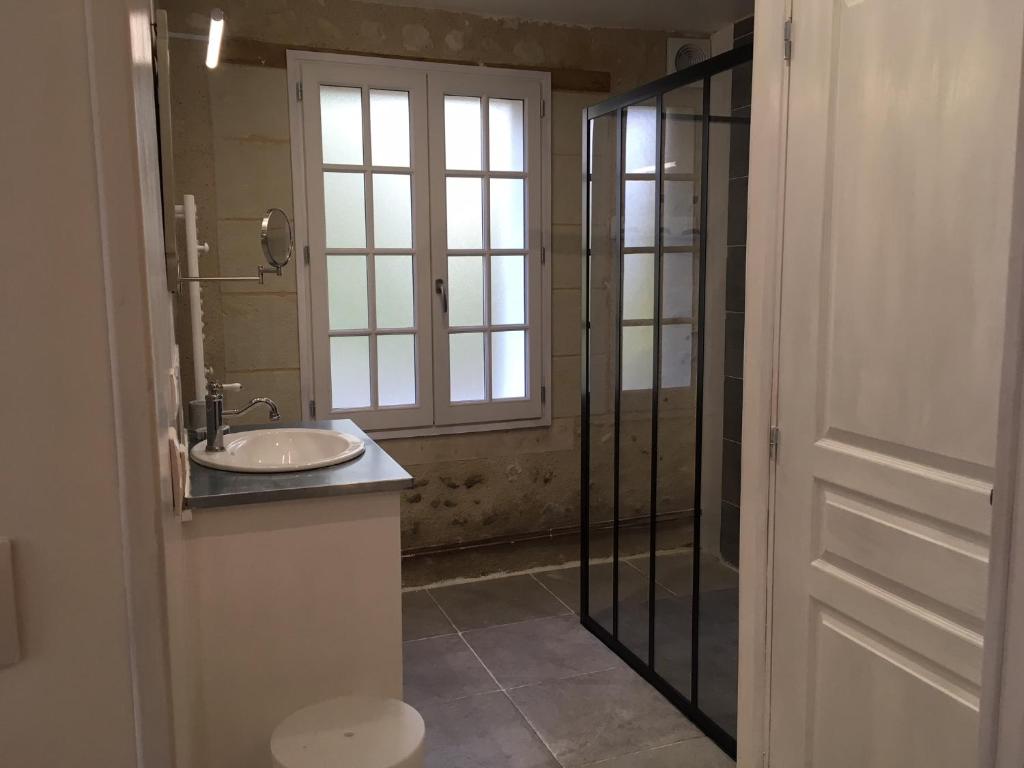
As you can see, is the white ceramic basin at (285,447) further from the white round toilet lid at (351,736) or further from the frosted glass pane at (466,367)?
the frosted glass pane at (466,367)

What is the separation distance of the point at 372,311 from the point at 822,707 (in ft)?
8.54

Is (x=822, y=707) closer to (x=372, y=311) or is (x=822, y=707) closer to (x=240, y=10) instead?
(x=372, y=311)

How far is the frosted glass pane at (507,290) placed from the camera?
164 inches

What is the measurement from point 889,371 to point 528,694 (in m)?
1.79

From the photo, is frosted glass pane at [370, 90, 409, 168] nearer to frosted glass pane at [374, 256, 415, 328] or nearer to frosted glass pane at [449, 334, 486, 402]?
frosted glass pane at [374, 256, 415, 328]

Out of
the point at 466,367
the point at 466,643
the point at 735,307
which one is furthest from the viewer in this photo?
the point at 466,367

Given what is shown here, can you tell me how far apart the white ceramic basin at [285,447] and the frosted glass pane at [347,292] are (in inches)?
48.3

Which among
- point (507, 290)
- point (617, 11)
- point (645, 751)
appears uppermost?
point (617, 11)

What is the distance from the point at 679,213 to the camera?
8.93 ft

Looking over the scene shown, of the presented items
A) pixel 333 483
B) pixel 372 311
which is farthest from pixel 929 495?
pixel 372 311

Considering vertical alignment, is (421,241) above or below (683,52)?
below

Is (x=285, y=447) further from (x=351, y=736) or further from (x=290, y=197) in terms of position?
(x=290, y=197)

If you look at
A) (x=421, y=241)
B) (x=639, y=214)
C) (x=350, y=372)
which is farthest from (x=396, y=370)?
(x=639, y=214)

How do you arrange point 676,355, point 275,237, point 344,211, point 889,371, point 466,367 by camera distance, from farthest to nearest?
point 466,367 < point 344,211 < point 676,355 < point 275,237 < point 889,371
